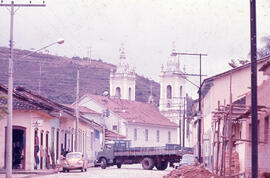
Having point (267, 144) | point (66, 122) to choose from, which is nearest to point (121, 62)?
point (66, 122)

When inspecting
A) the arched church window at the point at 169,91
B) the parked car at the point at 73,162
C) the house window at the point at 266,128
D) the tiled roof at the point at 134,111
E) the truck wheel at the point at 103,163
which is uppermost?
the arched church window at the point at 169,91

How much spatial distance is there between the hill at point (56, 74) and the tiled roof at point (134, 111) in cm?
672

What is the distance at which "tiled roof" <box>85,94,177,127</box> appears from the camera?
115875 mm

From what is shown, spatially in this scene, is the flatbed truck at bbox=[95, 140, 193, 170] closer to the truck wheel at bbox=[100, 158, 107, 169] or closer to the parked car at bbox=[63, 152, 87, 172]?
the truck wheel at bbox=[100, 158, 107, 169]

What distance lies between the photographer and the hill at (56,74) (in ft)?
356

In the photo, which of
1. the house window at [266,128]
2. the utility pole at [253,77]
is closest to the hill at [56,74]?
the house window at [266,128]

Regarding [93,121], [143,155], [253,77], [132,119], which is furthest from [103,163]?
[132,119]

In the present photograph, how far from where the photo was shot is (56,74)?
125m

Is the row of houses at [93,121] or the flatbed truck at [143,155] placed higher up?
the row of houses at [93,121]

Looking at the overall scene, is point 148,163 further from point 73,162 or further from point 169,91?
point 169,91

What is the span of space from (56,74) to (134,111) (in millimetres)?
13642

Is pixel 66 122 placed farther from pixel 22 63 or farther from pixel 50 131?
pixel 22 63

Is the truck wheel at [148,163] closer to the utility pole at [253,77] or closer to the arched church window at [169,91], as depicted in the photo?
the utility pole at [253,77]

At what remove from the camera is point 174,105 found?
468 feet
